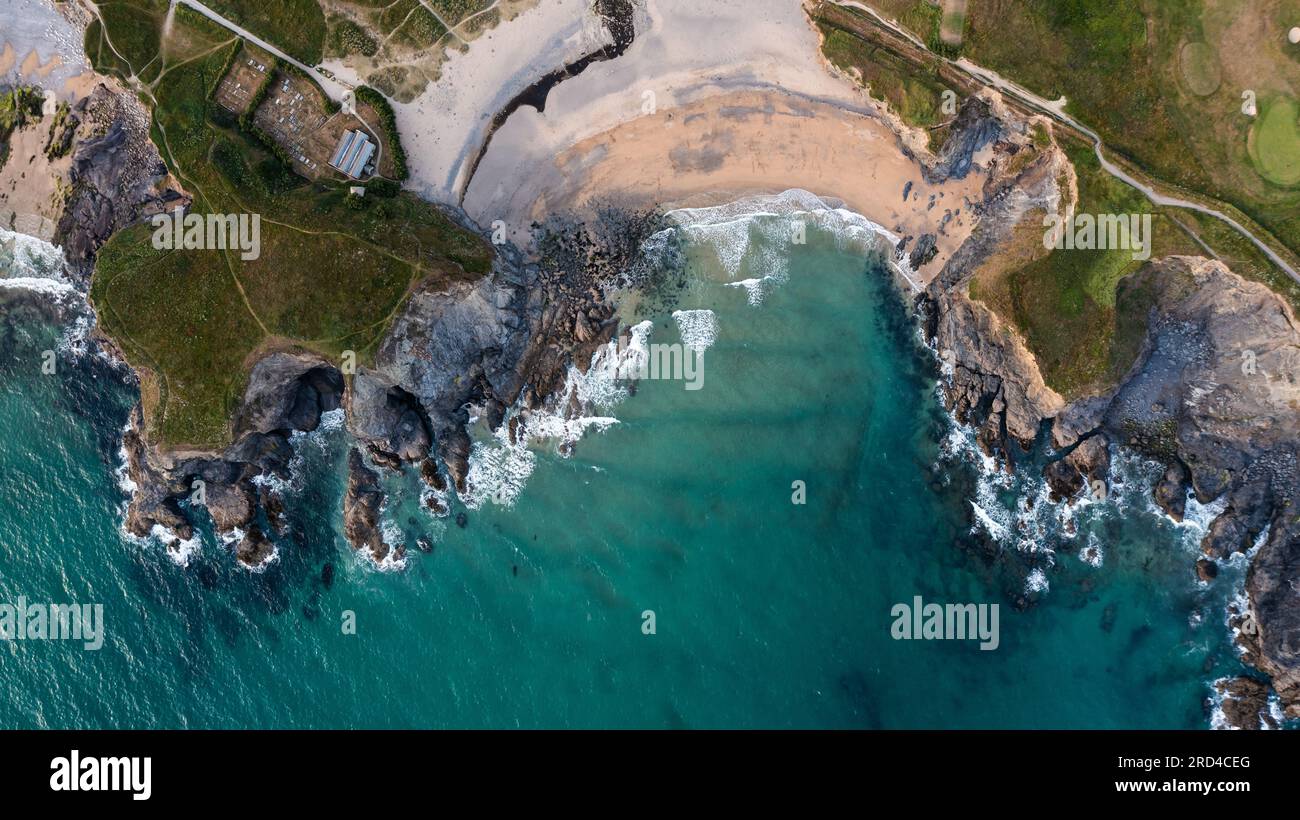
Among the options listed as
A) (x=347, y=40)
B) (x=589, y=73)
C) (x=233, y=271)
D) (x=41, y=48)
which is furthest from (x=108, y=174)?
(x=589, y=73)

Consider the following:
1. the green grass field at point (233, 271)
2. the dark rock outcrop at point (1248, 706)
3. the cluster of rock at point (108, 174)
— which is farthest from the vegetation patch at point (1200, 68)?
the cluster of rock at point (108, 174)

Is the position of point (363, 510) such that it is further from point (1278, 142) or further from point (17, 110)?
point (1278, 142)

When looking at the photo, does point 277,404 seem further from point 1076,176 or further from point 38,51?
point 1076,176

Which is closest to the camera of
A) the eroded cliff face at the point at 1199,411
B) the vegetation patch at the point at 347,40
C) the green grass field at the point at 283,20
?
the eroded cliff face at the point at 1199,411

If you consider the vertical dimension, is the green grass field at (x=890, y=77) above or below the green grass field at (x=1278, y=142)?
above

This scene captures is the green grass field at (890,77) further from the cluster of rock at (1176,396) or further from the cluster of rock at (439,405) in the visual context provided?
the cluster of rock at (439,405)

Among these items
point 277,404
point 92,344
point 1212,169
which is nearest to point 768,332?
point 1212,169
